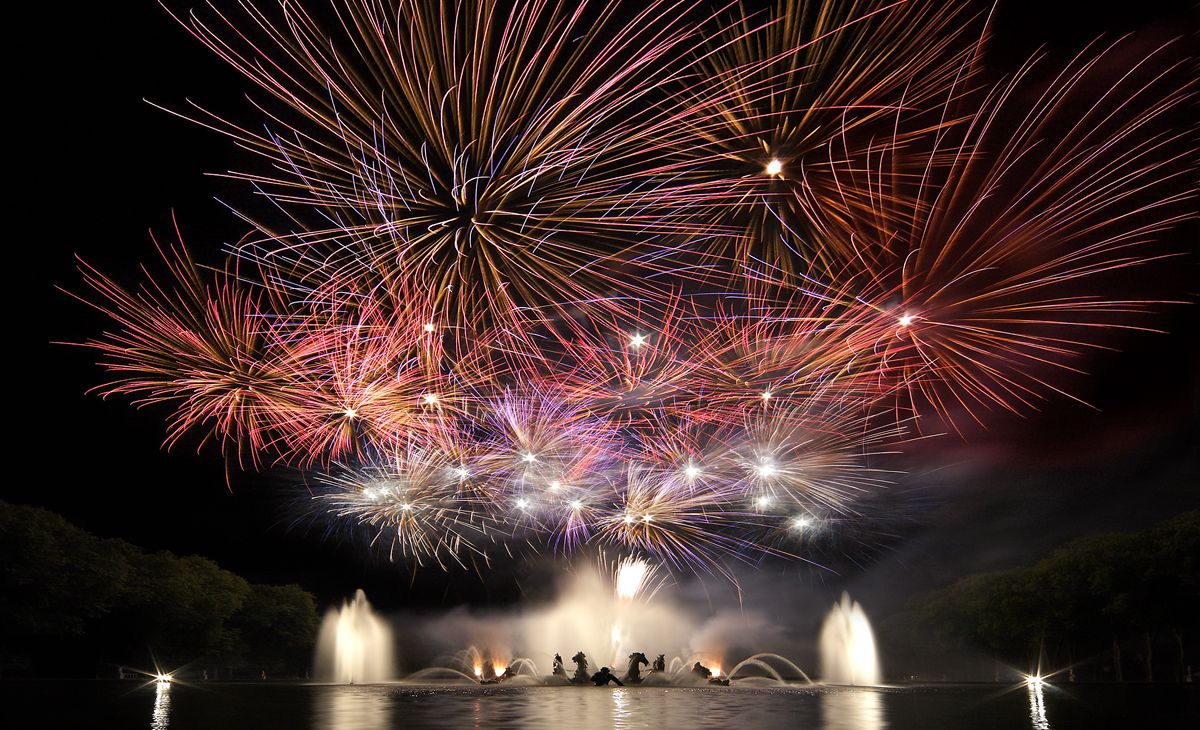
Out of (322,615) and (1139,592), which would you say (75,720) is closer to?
(1139,592)

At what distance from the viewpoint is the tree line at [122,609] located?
→ 155ft

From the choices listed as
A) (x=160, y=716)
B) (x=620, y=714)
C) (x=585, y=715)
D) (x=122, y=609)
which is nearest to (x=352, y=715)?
(x=160, y=716)

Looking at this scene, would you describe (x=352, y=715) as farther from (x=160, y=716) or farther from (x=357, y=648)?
(x=357, y=648)

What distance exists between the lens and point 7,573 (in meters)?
46.2

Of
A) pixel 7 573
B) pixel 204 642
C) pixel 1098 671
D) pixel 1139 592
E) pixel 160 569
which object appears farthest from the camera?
pixel 1098 671

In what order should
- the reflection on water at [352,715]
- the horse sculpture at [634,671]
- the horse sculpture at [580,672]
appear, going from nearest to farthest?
the reflection on water at [352,715] → the horse sculpture at [634,671] → the horse sculpture at [580,672]

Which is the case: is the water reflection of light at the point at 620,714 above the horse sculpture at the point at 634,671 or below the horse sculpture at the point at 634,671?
above

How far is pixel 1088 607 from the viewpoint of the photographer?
6138 centimetres

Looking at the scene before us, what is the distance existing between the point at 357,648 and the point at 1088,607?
55573 mm

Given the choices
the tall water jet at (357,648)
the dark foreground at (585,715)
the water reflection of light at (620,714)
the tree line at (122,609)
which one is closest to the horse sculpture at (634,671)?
the dark foreground at (585,715)

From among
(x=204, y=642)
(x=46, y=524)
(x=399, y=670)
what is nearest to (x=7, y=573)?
(x=46, y=524)

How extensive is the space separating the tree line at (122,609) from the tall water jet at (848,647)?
46.8 metres

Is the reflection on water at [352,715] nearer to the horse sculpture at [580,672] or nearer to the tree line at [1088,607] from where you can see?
the horse sculpture at [580,672]

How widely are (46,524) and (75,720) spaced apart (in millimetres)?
35841
